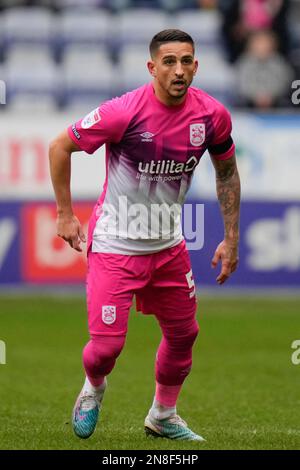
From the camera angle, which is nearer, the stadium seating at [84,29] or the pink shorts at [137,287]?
the pink shorts at [137,287]

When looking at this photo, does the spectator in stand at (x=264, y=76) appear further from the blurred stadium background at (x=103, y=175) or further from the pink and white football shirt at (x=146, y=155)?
the pink and white football shirt at (x=146, y=155)

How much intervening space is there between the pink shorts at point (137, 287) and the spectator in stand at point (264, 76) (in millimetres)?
9901

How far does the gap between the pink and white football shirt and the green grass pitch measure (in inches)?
48.0

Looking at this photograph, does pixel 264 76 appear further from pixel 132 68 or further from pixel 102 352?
pixel 102 352

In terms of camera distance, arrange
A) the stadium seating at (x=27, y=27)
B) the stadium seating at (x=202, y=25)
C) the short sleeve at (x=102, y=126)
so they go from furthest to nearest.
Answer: the stadium seating at (x=202, y=25), the stadium seating at (x=27, y=27), the short sleeve at (x=102, y=126)

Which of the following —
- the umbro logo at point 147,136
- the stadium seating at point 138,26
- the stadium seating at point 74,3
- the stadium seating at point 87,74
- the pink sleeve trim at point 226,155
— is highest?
the umbro logo at point 147,136

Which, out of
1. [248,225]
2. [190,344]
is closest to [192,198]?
[248,225]

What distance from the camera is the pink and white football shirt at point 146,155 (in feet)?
22.0

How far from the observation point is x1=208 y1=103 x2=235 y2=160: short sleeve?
22.7ft

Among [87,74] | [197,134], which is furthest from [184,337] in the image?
[87,74]

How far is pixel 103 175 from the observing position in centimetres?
1498

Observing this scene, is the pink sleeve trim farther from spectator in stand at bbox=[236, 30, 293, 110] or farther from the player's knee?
spectator in stand at bbox=[236, 30, 293, 110]

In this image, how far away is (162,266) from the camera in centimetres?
696

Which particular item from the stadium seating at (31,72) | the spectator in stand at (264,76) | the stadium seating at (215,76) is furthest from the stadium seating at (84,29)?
the spectator in stand at (264,76)
